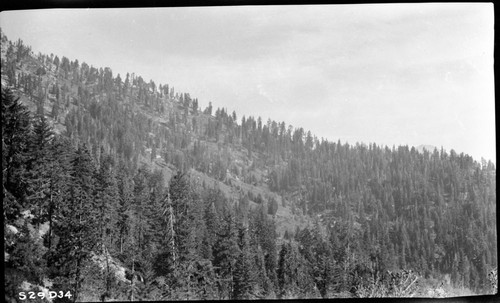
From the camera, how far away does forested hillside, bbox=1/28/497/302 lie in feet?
34.5

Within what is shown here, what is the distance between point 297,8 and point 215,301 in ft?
16.5

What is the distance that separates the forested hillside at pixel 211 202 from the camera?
1052 centimetres

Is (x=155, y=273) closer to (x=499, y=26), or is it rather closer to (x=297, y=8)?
(x=297, y=8)

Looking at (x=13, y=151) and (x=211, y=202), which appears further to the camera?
(x=211, y=202)

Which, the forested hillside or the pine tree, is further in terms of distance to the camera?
the forested hillside

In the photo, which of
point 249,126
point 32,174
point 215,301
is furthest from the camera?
point 249,126

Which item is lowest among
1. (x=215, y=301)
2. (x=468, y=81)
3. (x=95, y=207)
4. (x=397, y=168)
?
(x=215, y=301)

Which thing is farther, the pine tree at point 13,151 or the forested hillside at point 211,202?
the forested hillside at point 211,202

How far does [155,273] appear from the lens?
37.2 ft

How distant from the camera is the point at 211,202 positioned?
36.9ft

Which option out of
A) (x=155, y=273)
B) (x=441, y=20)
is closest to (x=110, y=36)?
(x=155, y=273)

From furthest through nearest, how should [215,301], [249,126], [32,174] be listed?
[249,126], [32,174], [215,301]

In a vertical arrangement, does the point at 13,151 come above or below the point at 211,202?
above

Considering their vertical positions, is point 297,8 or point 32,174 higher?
point 297,8
